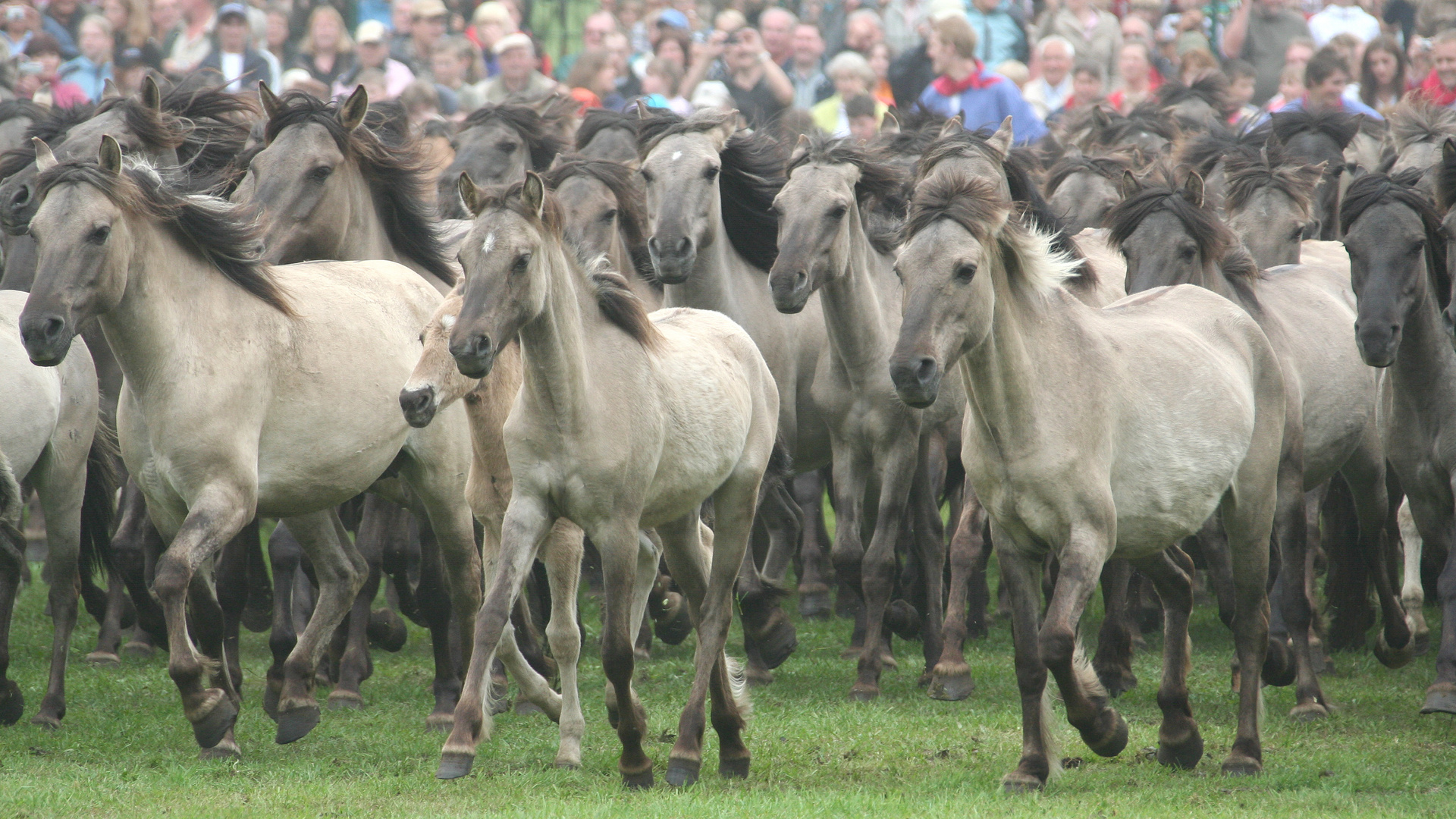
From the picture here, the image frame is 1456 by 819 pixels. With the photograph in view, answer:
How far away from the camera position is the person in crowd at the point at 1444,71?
12.8 m

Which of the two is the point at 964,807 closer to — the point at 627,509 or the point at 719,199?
the point at 627,509

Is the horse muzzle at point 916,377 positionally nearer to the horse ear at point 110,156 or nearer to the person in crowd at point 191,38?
the horse ear at point 110,156

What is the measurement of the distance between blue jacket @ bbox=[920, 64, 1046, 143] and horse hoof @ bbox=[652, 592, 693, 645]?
6.38 metres

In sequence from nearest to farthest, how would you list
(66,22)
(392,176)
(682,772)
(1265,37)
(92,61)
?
(682,772), (392,176), (92,61), (1265,37), (66,22)

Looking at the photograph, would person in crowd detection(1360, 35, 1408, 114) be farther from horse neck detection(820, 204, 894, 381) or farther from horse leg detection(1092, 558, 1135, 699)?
horse leg detection(1092, 558, 1135, 699)

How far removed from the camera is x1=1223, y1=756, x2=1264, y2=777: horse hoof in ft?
20.7

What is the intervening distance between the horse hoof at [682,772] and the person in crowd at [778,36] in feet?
37.5

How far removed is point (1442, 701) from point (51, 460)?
22.1ft

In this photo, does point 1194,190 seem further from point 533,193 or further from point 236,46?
point 236,46

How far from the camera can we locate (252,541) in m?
8.59

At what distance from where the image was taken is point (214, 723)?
6324mm

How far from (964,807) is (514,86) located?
10.9 m

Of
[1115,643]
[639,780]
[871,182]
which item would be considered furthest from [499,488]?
[1115,643]

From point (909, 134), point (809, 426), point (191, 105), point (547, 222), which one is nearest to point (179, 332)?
point (547, 222)
